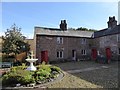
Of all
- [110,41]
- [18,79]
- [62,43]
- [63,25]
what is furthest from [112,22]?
[18,79]

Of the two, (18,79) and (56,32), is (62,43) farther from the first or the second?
(18,79)

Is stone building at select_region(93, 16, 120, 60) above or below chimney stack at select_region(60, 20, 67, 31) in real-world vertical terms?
below

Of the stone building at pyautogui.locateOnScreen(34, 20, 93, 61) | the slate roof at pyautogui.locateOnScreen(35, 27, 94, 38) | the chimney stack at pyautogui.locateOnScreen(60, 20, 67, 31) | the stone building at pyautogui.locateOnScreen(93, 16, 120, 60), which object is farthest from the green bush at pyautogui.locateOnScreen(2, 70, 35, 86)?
the chimney stack at pyautogui.locateOnScreen(60, 20, 67, 31)

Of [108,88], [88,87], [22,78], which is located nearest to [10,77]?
[22,78]

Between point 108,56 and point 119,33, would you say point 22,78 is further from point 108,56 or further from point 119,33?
point 119,33

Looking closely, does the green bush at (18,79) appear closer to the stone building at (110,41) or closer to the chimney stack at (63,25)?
the stone building at (110,41)

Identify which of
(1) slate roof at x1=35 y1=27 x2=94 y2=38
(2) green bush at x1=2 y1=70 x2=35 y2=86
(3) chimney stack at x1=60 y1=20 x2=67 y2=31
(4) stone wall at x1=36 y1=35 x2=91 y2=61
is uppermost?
(3) chimney stack at x1=60 y1=20 x2=67 y2=31

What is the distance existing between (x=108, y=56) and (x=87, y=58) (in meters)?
7.42

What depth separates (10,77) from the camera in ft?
45.3

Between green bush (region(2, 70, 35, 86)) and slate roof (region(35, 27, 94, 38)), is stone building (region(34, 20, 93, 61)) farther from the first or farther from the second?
green bush (region(2, 70, 35, 86))

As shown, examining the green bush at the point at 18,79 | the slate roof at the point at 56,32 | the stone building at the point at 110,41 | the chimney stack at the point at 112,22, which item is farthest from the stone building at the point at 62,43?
the green bush at the point at 18,79

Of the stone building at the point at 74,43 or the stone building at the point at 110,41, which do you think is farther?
the stone building at the point at 74,43

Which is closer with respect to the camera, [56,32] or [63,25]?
[56,32]

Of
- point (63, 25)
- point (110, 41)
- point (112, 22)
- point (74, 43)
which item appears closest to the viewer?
point (110, 41)
